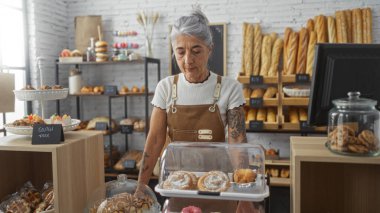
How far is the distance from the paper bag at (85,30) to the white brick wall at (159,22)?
13 centimetres

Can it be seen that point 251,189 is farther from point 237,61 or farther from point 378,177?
point 237,61

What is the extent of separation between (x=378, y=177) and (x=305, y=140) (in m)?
0.29

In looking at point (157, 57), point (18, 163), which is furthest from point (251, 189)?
point (157, 57)

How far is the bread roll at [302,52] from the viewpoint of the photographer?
12.4 ft

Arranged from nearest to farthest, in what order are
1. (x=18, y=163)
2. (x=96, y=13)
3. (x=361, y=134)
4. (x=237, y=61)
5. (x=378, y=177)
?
(x=361, y=134) → (x=378, y=177) → (x=18, y=163) → (x=237, y=61) → (x=96, y=13)

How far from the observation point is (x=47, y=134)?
1492 mm

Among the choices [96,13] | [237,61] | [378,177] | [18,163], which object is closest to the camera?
[378,177]

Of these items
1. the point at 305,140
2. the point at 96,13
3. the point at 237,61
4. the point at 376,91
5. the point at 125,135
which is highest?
the point at 96,13

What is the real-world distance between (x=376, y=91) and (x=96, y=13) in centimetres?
414

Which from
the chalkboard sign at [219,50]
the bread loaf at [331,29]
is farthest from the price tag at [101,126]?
the bread loaf at [331,29]

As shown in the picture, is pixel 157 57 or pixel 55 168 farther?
pixel 157 57

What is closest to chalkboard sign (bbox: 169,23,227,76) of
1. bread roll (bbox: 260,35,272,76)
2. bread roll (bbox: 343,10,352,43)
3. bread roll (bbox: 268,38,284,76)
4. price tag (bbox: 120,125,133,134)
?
bread roll (bbox: 260,35,272,76)

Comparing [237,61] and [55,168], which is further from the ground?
[237,61]

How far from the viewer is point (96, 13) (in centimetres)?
468
